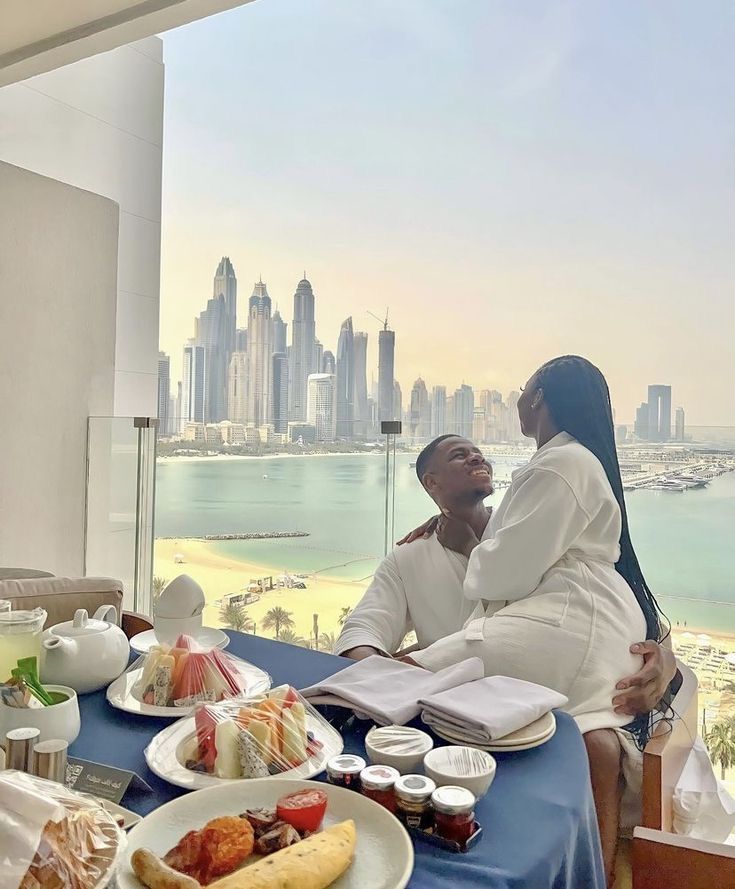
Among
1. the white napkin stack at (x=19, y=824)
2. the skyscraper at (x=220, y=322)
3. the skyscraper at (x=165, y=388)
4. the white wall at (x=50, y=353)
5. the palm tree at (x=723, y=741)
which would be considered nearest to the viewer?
the white napkin stack at (x=19, y=824)

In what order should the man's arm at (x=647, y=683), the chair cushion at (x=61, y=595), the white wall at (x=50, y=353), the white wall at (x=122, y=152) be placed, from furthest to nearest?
the white wall at (x=122, y=152) → the white wall at (x=50, y=353) → the man's arm at (x=647, y=683) → the chair cushion at (x=61, y=595)

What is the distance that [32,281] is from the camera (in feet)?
10.1

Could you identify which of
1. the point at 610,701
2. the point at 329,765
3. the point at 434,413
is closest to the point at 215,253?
the point at 434,413

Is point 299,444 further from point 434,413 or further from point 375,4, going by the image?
point 375,4

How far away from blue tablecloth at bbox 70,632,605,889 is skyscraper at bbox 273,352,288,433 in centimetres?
276

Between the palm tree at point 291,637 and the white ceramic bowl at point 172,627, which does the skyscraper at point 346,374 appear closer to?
the palm tree at point 291,637

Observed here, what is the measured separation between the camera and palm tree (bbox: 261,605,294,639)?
365 centimetres

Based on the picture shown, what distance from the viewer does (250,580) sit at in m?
3.95

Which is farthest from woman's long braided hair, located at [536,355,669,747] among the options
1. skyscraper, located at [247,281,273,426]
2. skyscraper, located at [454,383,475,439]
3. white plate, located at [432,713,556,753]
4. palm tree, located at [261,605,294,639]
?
skyscraper, located at [247,281,273,426]

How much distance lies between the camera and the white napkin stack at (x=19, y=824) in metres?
0.62

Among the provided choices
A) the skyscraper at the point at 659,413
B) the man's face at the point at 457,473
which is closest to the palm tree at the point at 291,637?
the man's face at the point at 457,473

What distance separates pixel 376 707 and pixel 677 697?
113cm

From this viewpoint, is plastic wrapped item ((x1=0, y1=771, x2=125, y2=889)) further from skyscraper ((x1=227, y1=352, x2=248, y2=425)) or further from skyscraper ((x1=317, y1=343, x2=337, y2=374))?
skyscraper ((x1=227, y1=352, x2=248, y2=425))

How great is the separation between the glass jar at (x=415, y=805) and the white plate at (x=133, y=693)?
1.32ft
